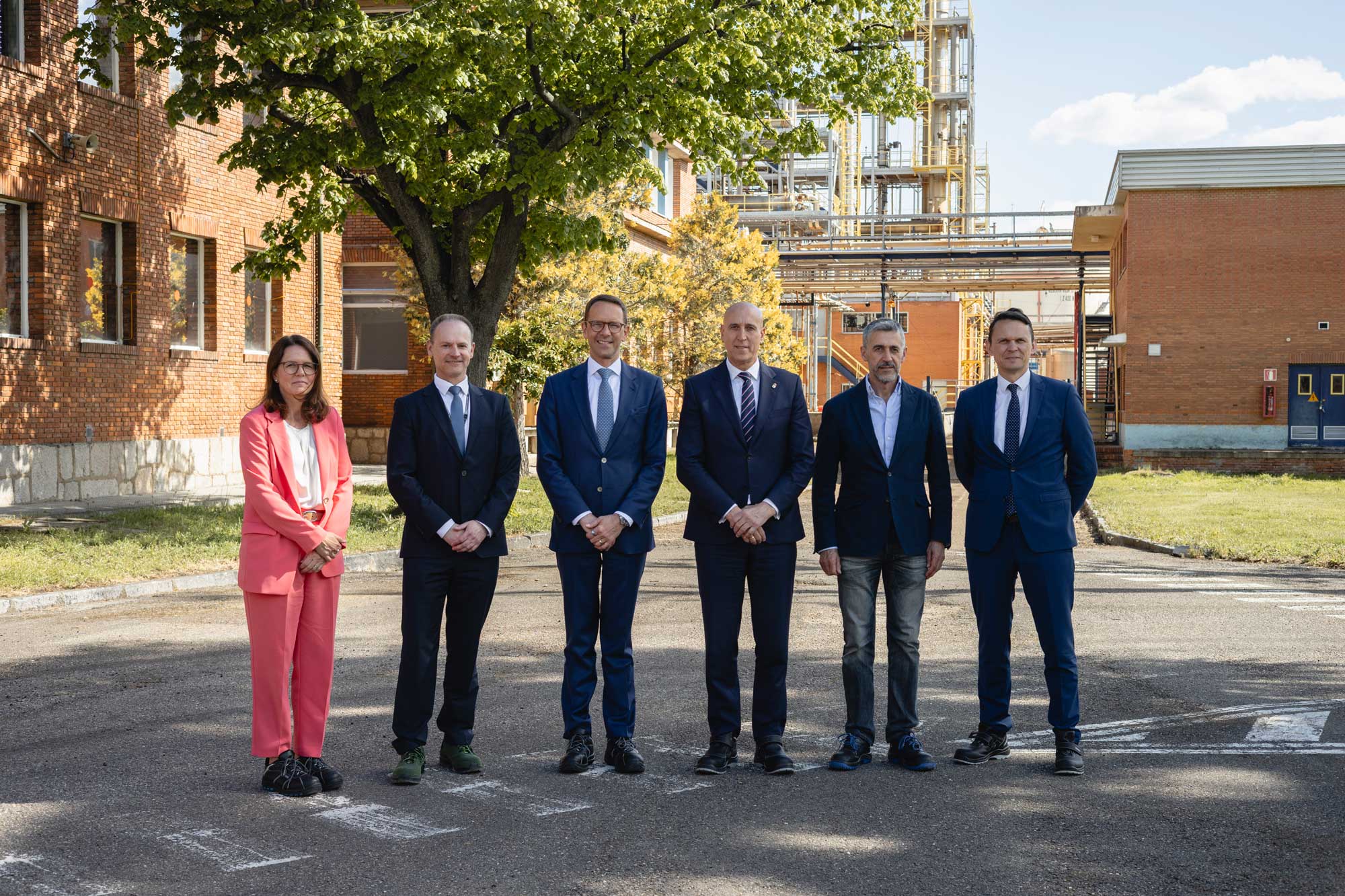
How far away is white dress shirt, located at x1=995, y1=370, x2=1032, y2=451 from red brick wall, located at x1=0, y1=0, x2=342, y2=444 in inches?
603

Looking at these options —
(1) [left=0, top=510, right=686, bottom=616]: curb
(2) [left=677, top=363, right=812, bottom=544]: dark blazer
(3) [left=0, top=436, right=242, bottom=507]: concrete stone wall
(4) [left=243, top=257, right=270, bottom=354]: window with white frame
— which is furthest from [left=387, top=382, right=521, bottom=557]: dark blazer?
(4) [left=243, top=257, right=270, bottom=354]: window with white frame

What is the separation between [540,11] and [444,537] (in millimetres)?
11361

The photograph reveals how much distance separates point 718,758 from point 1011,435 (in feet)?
6.62

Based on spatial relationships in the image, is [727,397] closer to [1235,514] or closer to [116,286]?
[1235,514]

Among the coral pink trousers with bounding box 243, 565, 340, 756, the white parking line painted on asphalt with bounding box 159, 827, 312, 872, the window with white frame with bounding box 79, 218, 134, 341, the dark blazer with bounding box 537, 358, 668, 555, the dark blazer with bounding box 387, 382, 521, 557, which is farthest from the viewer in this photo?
the window with white frame with bounding box 79, 218, 134, 341

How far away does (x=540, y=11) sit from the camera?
51.8ft

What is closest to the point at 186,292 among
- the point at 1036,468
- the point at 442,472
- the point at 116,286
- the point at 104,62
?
the point at 116,286

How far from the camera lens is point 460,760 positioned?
5902 millimetres

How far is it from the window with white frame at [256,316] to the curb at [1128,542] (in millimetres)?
14310

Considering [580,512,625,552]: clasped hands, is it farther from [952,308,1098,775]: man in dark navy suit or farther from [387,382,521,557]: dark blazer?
[952,308,1098,775]: man in dark navy suit

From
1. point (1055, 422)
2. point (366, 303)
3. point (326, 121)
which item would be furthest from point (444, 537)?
point (366, 303)

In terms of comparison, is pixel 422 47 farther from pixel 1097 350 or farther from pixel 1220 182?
pixel 1097 350

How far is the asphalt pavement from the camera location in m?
4.52

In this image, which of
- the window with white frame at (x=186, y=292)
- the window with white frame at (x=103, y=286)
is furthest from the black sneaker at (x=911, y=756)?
the window with white frame at (x=186, y=292)
